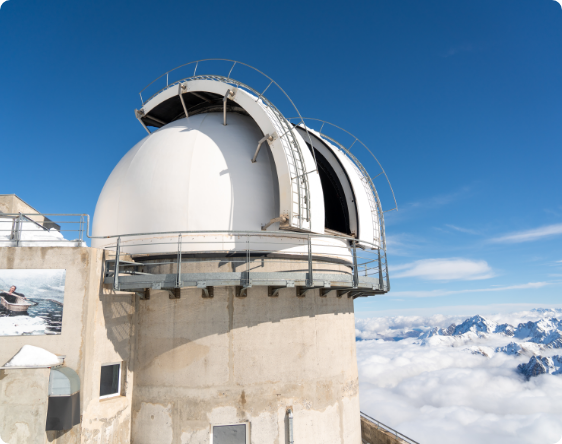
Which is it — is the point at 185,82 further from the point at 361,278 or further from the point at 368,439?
the point at 368,439

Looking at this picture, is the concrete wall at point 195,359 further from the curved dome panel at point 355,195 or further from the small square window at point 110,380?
the curved dome panel at point 355,195

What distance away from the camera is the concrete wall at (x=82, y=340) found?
8844 mm

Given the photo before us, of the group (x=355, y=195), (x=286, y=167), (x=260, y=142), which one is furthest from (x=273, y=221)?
(x=355, y=195)

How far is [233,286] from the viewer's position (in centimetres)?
1061

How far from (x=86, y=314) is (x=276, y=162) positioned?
6.79 m

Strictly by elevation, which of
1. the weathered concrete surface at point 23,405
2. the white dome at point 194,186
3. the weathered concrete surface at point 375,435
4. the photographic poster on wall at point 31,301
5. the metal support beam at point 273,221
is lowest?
the weathered concrete surface at point 375,435

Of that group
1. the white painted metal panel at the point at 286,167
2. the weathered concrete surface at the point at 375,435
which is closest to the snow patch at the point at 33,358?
the white painted metal panel at the point at 286,167

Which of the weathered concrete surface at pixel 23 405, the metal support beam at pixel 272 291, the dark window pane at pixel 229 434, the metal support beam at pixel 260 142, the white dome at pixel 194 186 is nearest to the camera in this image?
the weathered concrete surface at pixel 23 405

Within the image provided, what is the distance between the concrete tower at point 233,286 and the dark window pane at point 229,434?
28mm

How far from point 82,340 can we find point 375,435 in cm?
1197

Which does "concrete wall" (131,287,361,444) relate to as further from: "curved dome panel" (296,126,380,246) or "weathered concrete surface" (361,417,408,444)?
"curved dome panel" (296,126,380,246)

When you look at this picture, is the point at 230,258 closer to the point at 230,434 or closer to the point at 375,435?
the point at 230,434

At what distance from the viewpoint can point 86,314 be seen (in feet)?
30.5

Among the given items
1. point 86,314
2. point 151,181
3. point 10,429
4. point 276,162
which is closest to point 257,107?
point 276,162
